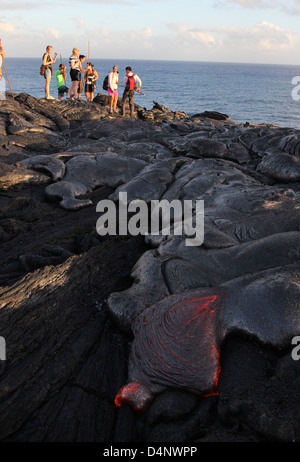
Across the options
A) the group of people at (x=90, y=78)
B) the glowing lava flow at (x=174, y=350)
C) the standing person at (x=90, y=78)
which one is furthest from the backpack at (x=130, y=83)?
the glowing lava flow at (x=174, y=350)

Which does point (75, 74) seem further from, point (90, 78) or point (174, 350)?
point (174, 350)

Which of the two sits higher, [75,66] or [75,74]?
[75,66]

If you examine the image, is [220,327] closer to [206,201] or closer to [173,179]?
[206,201]

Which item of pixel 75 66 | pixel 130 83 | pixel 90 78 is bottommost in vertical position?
pixel 130 83

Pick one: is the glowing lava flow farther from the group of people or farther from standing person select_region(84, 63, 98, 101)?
standing person select_region(84, 63, 98, 101)

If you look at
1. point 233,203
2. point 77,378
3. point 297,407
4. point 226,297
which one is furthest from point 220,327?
point 233,203

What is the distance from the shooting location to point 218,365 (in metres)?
3.41

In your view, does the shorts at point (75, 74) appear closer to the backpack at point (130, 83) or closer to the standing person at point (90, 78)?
the standing person at point (90, 78)

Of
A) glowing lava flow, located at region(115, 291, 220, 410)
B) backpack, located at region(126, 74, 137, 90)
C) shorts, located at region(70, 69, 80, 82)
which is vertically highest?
shorts, located at region(70, 69, 80, 82)

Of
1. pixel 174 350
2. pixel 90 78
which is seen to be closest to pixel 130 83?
pixel 90 78

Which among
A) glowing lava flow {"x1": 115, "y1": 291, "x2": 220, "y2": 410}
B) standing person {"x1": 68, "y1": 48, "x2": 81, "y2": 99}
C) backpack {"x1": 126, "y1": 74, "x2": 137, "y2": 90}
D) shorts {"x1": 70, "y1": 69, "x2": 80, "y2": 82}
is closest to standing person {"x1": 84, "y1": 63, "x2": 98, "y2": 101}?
standing person {"x1": 68, "y1": 48, "x2": 81, "y2": 99}

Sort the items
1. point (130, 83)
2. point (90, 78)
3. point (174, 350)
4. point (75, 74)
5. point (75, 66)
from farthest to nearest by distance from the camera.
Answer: point (90, 78) < point (75, 74) < point (75, 66) < point (130, 83) < point (174, 350)

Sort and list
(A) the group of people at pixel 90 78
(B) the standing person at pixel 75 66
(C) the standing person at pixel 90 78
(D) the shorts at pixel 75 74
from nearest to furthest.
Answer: (A) the group of people at pixel 90 78
(B) the standing person at pixel 75 66
(D) the shorts at pixel 75 74
(C) the standing person at pixel 90 78
